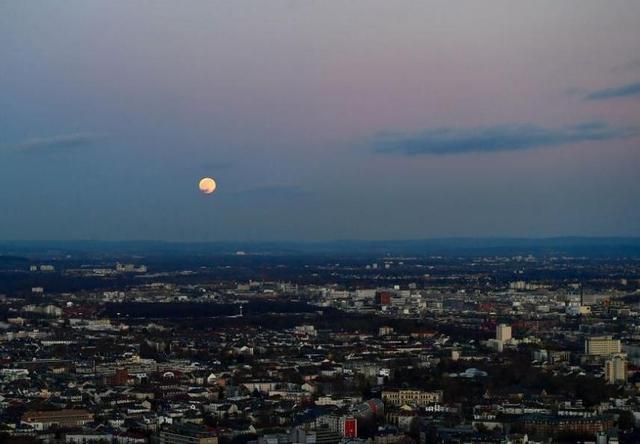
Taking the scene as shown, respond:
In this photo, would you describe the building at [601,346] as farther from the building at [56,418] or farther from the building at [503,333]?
the building at [56,418]

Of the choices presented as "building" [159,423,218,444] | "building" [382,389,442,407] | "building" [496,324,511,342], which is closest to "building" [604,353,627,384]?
"building" [382,389,442,407]

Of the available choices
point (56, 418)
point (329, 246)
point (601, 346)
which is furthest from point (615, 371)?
point (329, 246)

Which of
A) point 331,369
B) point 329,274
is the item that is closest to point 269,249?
point 329,274

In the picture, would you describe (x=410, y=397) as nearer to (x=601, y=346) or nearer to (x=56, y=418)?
(x=56, y=418)

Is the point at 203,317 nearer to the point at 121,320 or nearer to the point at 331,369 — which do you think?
the point at 121,320

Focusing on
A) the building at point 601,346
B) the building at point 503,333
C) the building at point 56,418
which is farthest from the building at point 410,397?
the building at point 503,333

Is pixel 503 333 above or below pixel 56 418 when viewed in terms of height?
above
